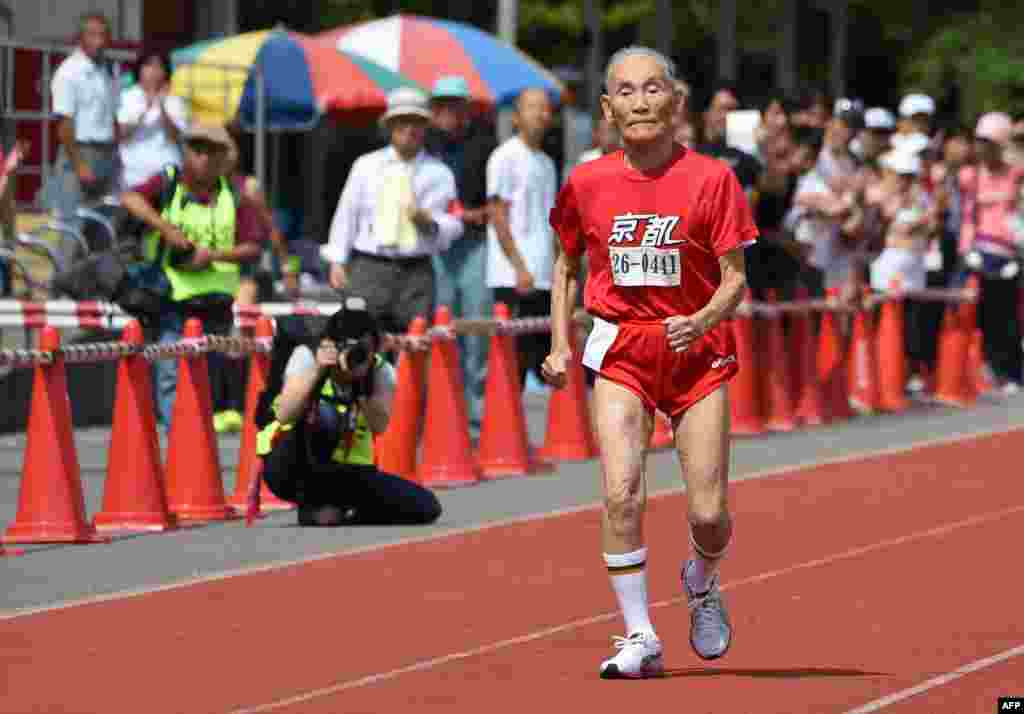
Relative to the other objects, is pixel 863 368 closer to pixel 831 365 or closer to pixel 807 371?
pixel 831 365

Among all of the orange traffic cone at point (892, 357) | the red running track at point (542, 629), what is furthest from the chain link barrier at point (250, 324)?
the red running track at point (542, 629)

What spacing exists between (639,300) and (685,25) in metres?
34.1

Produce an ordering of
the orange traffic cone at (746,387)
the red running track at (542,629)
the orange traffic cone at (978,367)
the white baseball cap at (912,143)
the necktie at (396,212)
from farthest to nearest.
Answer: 1. the white baseball cap at (912,143)
2. the orange traffic cone at (978,367)
3. the orange traffic cone at (746,387)
4. the necktie at (396,212)
5. the red running track at (542,629)

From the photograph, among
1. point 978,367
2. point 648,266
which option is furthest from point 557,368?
point 978,367

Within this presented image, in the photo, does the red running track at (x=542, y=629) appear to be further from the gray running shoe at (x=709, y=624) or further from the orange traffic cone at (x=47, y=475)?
the orange traffic cone at (x=47, y=475)

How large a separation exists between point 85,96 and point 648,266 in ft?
42.8

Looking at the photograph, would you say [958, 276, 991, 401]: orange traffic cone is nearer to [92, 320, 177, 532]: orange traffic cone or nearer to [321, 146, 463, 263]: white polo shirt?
[321, 146, 463, 263]: white polo shirt

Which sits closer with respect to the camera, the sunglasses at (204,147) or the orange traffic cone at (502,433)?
the orange traffic cone at (502,433)

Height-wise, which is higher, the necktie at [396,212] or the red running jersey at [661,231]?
the red running jersey at [661,231]

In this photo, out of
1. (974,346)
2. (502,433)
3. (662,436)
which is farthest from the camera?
(974,346)

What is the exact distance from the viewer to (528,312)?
763 inches

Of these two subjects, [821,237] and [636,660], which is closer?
[636,660]

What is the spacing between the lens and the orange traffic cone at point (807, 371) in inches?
854

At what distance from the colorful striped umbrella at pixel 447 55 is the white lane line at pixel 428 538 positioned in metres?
8.65
